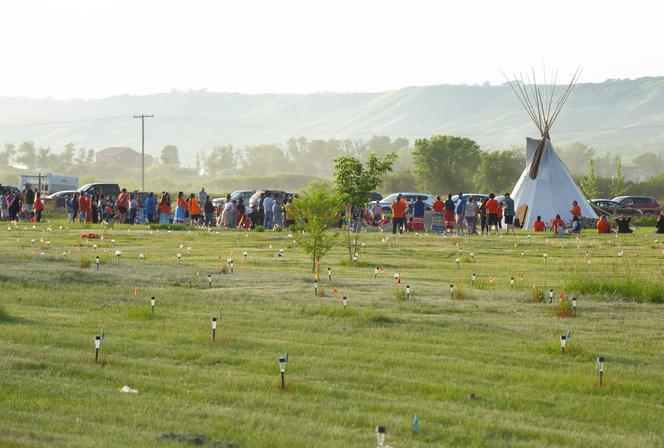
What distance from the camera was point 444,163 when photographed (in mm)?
108000

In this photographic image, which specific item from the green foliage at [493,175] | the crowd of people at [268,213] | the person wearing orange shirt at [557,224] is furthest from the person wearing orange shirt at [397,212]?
the green foliage at [493,175]

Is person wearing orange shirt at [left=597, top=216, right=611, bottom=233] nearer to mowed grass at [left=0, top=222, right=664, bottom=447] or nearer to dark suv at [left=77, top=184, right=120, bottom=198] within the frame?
mowed grass at [left=0, top=222, right=664, bottom=447]

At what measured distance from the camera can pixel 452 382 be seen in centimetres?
1123

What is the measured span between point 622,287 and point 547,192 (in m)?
33.6

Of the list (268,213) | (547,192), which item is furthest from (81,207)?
(547,192)

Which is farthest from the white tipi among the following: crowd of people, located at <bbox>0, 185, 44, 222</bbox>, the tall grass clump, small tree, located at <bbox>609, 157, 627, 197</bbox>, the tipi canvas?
small tree, located at <bbox>609, 157, 627, 197</bbox>

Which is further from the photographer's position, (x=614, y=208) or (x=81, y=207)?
(x=614, y=208)

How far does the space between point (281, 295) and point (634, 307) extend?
5.66 metres

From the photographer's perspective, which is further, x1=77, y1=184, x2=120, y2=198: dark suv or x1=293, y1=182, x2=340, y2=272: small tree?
x1=77, y1=184, x2=120, y2=198: dark suv

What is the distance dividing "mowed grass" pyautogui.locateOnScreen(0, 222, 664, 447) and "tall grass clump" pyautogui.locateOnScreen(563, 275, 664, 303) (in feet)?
0.17

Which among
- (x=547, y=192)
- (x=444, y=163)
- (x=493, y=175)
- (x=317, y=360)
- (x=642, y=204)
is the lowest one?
(x=317, y=360)

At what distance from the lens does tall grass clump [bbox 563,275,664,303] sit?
1859 centimetres

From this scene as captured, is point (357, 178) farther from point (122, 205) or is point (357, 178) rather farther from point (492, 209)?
point (122, 205)

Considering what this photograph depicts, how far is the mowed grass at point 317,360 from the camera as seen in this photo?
9.30 meters
